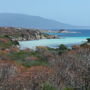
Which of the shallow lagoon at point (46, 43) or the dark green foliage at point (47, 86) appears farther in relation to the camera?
the shallow lagoon at point (46, 43)

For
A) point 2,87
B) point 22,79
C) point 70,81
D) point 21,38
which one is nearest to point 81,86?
point 70,81

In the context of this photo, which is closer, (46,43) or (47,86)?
(47,86)

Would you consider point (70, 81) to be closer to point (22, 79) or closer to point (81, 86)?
point (81, 86)

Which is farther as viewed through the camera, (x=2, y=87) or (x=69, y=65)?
(x=69, y=65)

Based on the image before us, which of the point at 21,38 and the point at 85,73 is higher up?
the point at 85,73

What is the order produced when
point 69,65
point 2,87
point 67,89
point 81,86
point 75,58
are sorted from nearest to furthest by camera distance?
point 2,87, point 67,89, point 81,86, point 69,65, point 75,58

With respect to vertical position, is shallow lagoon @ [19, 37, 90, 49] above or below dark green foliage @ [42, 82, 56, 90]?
below

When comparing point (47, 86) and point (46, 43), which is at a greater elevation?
point (47, 86)

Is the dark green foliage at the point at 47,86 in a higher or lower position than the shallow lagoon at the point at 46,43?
higher

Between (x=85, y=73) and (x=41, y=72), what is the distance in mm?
2461

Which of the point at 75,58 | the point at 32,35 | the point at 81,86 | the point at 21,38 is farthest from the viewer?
the point at 32,35

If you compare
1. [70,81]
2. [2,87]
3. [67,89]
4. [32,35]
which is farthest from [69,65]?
[32,35]

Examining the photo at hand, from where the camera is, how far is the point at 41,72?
1124 cm

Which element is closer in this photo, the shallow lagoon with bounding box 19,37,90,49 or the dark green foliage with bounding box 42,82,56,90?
the dark green foliage with bounding box 42,82,56,90
